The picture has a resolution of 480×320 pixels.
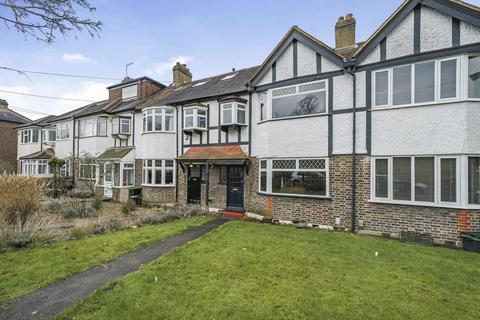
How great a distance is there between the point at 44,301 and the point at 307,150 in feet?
29.6

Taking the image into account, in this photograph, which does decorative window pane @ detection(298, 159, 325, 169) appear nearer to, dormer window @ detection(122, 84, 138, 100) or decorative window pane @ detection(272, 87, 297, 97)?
decorative window pane @ detection(272, 87, 297, 97)

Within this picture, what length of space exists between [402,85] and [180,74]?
53.9 feet

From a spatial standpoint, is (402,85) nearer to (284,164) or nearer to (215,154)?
(284,164)

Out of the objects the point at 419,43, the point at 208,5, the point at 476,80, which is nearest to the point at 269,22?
the point at 208,5

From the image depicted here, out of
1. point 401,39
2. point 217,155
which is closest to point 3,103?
point 217,155

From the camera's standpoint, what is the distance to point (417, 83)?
8.47 m

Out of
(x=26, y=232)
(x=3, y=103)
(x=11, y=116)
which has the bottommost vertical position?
(x=26, y=232)

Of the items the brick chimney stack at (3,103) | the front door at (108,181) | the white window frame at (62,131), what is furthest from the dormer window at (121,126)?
the brick chimney stack at (3,103)

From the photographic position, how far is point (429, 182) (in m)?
8.26

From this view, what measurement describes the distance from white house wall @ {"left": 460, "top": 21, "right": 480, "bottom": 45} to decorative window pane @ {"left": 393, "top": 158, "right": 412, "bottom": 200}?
3878 millimetres

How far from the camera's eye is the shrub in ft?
27.0

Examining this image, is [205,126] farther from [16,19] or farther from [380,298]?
[380,298]

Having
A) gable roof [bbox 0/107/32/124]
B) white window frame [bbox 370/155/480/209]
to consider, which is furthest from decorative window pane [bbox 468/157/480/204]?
gable roof [bbox 0/107/32/124]

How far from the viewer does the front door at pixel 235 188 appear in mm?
13047
